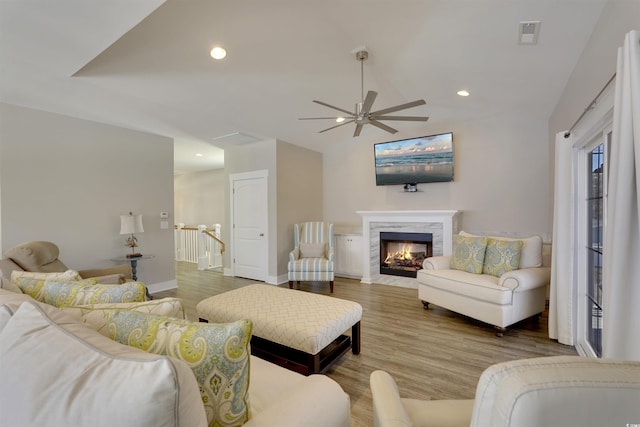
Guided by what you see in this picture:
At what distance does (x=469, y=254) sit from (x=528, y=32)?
2260 millimetres

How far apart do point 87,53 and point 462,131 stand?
4.80 meters

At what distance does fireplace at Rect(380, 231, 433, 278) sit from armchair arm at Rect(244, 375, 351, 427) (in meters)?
3.87

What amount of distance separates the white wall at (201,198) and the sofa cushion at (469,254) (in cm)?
598

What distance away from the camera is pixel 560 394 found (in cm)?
52

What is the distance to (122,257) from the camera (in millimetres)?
4043

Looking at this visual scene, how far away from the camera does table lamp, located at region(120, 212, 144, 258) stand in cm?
384

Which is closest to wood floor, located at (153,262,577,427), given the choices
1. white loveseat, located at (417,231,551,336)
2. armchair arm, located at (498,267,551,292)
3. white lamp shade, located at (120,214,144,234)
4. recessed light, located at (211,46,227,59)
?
white loveseat, located at (417,231,551,336)

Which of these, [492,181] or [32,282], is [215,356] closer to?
[32,282]

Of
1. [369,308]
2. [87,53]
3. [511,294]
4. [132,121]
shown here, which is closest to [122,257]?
[132,121]

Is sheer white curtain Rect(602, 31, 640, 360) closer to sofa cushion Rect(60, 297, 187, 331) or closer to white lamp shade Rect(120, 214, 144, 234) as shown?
sofa cushion Rect(60, 297, 187, 331)

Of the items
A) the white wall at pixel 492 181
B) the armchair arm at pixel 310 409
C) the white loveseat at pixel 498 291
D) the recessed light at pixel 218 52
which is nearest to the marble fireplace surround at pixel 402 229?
the white wall at pixel 492 181

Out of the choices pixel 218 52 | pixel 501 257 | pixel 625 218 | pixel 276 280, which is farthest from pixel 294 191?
pixel 625 218

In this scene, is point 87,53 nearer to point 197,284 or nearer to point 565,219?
point 197,284

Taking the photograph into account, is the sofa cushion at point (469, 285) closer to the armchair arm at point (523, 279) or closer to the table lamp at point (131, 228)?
the armchair arm at point (523, 279)
